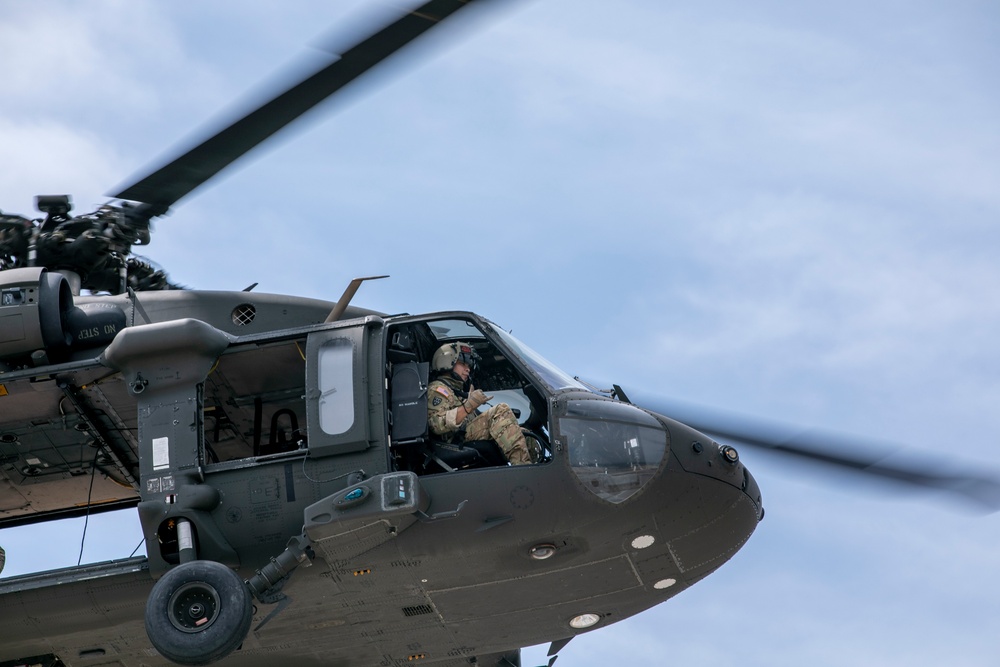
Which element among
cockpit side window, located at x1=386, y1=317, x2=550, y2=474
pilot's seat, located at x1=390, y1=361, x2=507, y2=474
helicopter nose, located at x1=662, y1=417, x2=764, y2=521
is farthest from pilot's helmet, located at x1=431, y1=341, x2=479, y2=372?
helicopter nose, located at x1=662, y1=417, x2=764, y2=521

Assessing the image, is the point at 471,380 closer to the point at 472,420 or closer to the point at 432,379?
the point at 432,379

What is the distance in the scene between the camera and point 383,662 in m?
11.8

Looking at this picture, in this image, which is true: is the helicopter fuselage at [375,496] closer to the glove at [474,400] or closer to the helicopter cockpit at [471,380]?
the helicopter cockpit at [471,380]

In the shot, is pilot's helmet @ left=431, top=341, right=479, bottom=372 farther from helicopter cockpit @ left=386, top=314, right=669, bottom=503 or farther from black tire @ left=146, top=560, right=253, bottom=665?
black tire @ left=146, top=560, right=253, bottom=665

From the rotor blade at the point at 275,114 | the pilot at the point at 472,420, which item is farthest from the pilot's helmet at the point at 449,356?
the rotor blade at the point at 275,114

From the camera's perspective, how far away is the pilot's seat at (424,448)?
1098cm

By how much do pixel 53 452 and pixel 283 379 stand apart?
230cm

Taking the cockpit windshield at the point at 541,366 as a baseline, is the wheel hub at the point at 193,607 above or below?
below

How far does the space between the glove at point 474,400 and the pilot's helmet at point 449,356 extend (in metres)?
0.52

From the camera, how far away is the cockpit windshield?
1123 cm

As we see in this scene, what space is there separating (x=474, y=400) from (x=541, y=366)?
69 centimetres

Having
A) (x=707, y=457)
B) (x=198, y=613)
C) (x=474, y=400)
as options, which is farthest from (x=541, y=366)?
(x=198, y=613)

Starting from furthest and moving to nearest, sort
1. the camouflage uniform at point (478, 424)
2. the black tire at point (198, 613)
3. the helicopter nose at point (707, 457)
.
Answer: the camouflage uniform at point (478, 424) → the helicopter nose at point (707, 457) → the black tire at point (198, 613)

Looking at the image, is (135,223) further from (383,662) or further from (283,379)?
(383,662)
